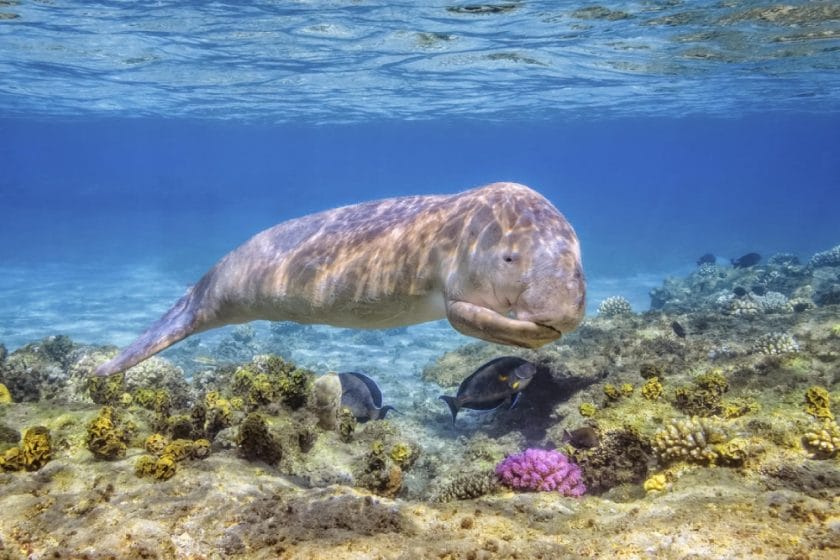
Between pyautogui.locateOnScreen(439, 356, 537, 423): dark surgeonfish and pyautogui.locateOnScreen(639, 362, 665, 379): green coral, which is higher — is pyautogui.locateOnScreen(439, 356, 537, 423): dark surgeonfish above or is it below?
below

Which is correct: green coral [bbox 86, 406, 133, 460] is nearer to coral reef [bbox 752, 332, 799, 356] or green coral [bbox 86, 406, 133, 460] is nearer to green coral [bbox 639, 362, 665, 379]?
green coral [bbox 639, 362, 665, 379]

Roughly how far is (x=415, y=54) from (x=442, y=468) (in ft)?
60.5

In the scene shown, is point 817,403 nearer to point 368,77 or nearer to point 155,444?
point 155,444

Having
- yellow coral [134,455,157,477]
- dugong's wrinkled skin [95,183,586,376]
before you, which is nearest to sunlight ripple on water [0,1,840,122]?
dugong's wrinkled skin [95,183,586,376]

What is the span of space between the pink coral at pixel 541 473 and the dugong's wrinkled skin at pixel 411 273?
1.69 meters

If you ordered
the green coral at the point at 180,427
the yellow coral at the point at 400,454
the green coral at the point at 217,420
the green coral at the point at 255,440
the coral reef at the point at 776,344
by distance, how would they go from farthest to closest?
1. the coral reef at the point at 776,344
2. the yellow coral at the point at 400,454
3. the green coral at the point at 217,420
4. the green coral at the point at 180,427
5. the green coral at the point at 255,440

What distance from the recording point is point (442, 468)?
23.2 feet

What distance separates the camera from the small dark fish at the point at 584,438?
546 cm

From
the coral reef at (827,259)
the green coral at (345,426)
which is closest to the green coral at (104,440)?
the green coral at (345,426)

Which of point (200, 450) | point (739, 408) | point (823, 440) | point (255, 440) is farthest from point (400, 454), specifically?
point (823, 440)

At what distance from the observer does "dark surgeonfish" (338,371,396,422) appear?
25.8ft

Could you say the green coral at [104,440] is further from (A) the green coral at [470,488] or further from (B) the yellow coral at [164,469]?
(A) the green coral at [470,488]

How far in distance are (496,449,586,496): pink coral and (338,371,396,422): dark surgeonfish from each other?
3178 millimetres

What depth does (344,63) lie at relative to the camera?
22.8 meters
